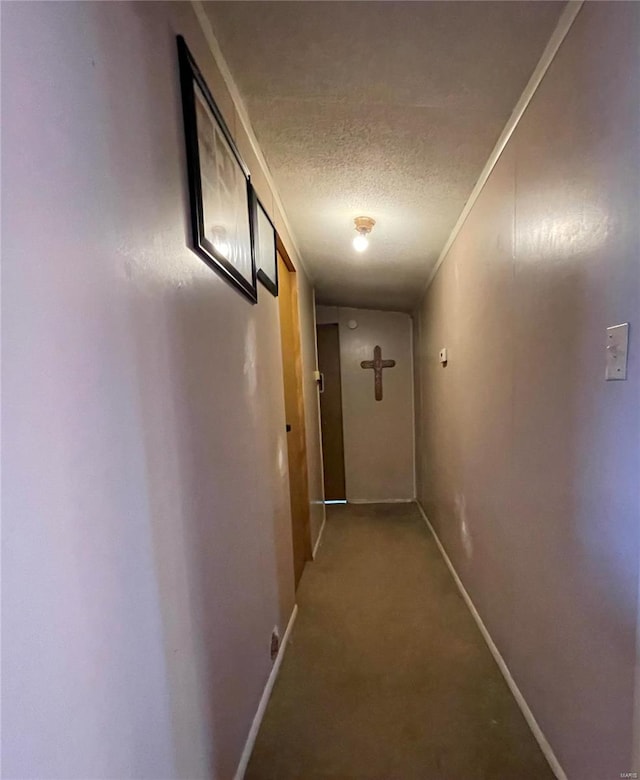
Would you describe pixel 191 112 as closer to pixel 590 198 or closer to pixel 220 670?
pixel 590 198

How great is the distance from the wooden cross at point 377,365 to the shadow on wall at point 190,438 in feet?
9.33

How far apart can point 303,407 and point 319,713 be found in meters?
1.67

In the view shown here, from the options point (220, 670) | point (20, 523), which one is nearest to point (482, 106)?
point (20, 523)

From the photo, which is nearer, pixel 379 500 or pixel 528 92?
pixel 528 92

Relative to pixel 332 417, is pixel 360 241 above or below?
above

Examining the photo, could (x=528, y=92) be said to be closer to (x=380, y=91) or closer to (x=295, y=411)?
(x=380, y=91)

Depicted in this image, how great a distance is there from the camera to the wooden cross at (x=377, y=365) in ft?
13.7

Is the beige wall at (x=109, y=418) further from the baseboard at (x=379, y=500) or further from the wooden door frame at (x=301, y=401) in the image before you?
the baseboard at (x=379, y=500)

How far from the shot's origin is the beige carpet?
1240 millimetres

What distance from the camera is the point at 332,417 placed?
427 centimetres

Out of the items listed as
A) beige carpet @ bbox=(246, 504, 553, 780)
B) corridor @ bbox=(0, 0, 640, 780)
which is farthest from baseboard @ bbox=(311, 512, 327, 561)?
corridor @ bbox=(0, 0, 640, 780)

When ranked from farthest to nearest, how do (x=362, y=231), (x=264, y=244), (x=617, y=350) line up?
(x=362, y=231) → (x=264, y=244) → (x=617, y=350)

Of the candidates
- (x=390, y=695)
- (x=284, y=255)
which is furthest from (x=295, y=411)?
(x=390, y=695)

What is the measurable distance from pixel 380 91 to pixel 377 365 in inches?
121
